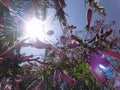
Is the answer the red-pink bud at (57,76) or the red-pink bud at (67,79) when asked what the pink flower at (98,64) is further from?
the red-pink bud at (57,76)

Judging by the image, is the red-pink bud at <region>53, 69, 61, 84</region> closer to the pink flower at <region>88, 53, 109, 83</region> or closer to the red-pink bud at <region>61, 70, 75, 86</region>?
the red-pink bud at <region>61, 70, 75, 86</region>

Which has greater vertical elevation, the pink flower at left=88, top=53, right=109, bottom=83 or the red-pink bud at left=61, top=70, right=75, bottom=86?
the pink flower at left=88, top=53, right=109, bottom=83

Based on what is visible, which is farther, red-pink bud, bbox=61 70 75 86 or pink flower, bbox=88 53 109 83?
red-pink bud, bbox=61 70 75 86

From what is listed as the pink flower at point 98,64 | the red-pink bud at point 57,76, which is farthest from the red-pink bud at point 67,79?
→ the pink flower at point 98,64

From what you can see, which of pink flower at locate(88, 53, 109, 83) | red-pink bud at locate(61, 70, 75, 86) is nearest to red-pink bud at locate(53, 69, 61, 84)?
red-pink bud at locate(61, 70, 75, 86)

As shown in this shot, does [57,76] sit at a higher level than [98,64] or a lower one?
lower

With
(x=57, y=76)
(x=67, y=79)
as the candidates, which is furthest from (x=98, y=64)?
(x=57, y=76)

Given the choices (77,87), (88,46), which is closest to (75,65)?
(88,46)

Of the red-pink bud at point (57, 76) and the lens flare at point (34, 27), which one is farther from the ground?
the lens flare at point (34, 27)

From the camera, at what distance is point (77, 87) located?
4.16 metres

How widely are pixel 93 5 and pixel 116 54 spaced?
0.47 metres

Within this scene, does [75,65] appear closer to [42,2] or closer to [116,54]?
[116,54]

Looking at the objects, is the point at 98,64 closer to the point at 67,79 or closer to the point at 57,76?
the point at 67,79

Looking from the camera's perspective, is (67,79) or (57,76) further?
(57,76)
